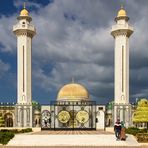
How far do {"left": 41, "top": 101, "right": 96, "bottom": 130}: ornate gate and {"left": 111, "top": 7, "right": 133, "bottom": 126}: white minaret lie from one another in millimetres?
16954

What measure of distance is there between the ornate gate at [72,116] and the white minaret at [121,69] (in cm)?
1695

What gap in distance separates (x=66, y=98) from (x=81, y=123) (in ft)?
85.6

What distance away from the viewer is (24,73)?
6425cm

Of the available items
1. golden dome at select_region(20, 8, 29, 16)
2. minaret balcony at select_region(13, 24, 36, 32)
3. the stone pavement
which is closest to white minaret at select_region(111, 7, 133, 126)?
minaret balcony at select_region(13, 24, 36, 32)

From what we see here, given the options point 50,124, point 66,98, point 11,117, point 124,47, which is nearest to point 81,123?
point 50,124

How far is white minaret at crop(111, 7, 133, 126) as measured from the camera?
2504 inches

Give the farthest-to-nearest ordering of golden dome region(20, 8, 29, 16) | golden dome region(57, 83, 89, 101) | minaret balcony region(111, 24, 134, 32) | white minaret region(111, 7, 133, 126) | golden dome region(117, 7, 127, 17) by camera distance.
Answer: golden dome region(57, 83, 89, 101) → golden dome region(20, 8, 29, 16) → golden dome region(117, 7, 127, 17) → minaret balcony region(111, 24, 134, 32) → white minaret region(111, 7, 133, 126)

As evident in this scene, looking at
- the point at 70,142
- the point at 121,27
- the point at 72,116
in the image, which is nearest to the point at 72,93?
the point at 121,27

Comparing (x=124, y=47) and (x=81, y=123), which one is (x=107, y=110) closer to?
(x=124, y=47)

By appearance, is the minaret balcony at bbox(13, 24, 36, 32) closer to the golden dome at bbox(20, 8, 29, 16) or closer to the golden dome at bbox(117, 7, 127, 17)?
the golden dome at bbox(20, 8, 29, 16)

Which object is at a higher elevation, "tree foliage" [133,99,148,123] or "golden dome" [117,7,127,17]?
"golden dome" [117,7,127,17]

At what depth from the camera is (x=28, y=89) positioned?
64.4m

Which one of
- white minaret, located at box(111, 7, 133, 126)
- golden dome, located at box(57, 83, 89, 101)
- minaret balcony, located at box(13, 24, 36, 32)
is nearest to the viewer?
white minaret, located at box(111, 7, 133, 126)

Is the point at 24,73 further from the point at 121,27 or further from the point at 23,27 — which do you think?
the point at 121,27
